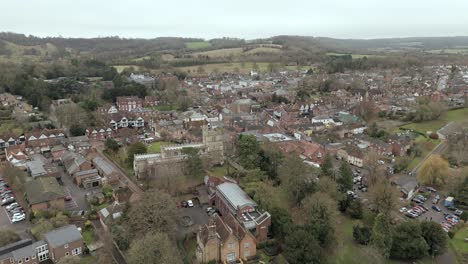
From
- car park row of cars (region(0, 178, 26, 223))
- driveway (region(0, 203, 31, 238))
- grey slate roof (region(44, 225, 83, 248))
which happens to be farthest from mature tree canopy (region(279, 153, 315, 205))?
car park row of cars (region(0, 178, 26, 223))

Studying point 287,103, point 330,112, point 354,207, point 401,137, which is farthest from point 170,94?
point 354,207

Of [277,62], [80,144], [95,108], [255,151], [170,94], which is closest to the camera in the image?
[255,151]

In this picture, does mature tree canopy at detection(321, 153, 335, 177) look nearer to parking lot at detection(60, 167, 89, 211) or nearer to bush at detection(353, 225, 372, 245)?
bush at detection(353, 225, 372, 245)

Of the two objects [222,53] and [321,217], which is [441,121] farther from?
[222,53]

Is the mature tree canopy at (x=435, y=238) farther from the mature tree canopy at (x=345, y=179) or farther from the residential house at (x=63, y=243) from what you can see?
the residential house at (x=63, y=243)

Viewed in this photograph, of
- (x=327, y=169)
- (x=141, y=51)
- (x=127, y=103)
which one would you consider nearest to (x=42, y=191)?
(x=327, y=169)

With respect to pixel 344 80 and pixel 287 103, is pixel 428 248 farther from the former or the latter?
pixel 344 80
